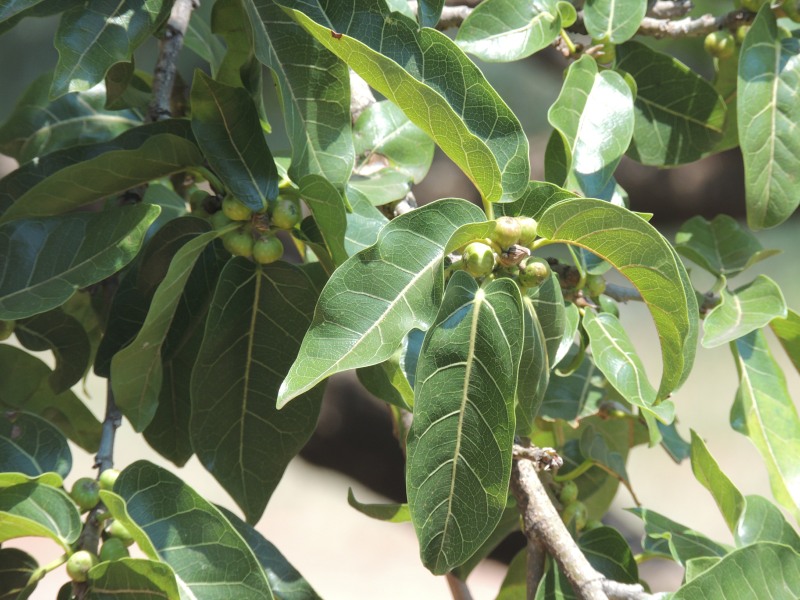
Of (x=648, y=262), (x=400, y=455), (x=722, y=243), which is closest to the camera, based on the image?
(x=648, y=262)

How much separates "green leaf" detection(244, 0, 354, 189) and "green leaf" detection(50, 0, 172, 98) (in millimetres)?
90

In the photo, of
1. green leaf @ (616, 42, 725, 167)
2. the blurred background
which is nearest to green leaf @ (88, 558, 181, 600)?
green leaf @ (616, 42, 725, 167)

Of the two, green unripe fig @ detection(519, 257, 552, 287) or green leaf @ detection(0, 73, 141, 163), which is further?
green leaf @ detection(0, 73, 141, 163)

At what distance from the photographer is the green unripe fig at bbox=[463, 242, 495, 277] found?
0.55 meters

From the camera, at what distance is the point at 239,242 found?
670 millimetres

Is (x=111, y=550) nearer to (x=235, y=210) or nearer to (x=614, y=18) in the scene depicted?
(x=235, y=210)

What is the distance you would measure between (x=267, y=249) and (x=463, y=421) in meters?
0.22

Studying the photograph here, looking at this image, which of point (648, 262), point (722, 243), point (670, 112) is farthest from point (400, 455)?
point (648, 262)

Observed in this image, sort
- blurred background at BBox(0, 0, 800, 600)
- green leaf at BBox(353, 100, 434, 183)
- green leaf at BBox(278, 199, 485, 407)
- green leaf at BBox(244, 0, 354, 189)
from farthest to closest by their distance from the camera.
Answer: blurred background at BBox(0, 0, 800, 600) → green leaf at BBox(353, 100, 434, 183) → green leaf at BBox(244, 0, 354, 189) → green leaf at BBox(278, 199, 485, 407)

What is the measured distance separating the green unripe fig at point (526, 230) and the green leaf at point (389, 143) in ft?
0.95

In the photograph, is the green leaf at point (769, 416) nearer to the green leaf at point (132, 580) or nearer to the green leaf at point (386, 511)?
the green leaf at point (386, 511)

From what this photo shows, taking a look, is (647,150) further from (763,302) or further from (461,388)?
(461,388)

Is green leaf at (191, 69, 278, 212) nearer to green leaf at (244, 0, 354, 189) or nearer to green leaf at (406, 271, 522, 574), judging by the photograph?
green leaf at (244, 0, 354, 189)

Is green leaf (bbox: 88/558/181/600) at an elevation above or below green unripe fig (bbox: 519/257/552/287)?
below
